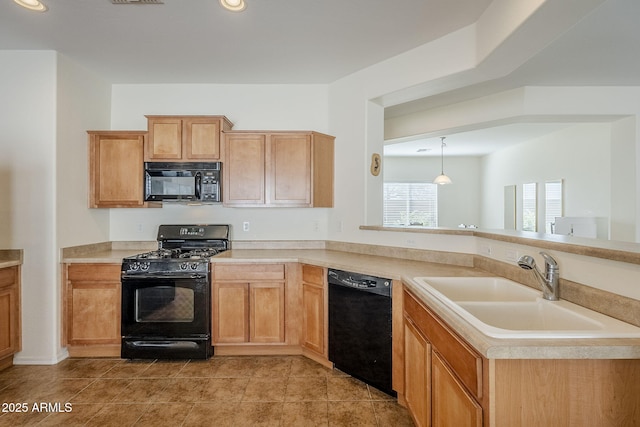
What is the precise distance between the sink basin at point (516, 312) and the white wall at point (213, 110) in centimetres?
221

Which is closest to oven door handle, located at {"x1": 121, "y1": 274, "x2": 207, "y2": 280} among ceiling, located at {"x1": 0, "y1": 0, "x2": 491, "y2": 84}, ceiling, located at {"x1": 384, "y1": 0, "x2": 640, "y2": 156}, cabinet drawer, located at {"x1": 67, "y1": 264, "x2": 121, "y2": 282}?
cabinet drawer, located at {"x1": 67, "y1": 264, "x2": 121, "y2": 282}

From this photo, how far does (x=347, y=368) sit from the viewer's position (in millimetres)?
2508

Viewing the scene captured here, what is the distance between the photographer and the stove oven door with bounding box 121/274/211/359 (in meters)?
2.80

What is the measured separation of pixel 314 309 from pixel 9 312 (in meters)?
2.53

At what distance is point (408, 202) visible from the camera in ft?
26.7

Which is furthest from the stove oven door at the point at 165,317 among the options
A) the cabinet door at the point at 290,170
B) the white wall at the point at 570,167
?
the white wall at the point at 570,167

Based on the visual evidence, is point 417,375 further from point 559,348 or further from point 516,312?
point 559,348

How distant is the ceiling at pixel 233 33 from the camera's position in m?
2.20

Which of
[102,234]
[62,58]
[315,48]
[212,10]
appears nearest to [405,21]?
[315,48]

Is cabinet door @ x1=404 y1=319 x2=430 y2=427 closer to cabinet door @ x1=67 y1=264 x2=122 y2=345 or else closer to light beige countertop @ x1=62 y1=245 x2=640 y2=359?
light beige countertop @ x1=62 y1=245 x2=640 y2=359

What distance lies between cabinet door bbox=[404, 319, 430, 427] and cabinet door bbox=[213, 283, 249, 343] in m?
1.46

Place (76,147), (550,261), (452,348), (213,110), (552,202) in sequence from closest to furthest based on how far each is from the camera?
(452,348)
(550,261)
(76,147)
(213,110)
(552,202)

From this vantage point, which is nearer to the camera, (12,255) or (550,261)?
(550,261)

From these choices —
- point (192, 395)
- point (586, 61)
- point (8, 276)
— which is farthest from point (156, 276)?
point (586, 61)
